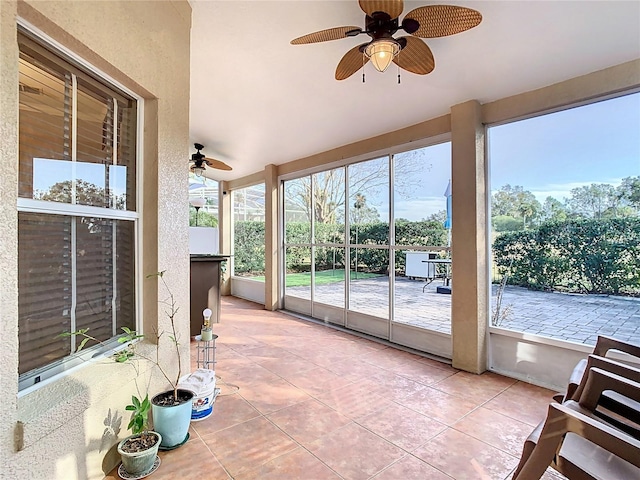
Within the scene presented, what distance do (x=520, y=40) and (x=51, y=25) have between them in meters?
2.97

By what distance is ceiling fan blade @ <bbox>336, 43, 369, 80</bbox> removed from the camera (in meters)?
2.35

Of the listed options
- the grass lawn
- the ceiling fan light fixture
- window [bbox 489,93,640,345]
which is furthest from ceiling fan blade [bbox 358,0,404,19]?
the grass lawn

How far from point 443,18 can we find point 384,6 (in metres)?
0.36

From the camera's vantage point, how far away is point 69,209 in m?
1.71

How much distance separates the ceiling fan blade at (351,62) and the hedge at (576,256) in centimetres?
230

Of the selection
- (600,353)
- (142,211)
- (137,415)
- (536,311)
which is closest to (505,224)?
(536,311)

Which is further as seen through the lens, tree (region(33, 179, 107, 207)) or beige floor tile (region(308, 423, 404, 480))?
beige floor tile (region(308, 423, 404, 480))

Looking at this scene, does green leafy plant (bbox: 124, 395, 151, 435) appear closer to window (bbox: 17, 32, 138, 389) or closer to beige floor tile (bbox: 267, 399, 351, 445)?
window (bbox: 17, 32, 138, 389)

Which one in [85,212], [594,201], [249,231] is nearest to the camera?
[85,212]

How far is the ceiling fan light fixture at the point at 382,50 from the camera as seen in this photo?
2.07 meters

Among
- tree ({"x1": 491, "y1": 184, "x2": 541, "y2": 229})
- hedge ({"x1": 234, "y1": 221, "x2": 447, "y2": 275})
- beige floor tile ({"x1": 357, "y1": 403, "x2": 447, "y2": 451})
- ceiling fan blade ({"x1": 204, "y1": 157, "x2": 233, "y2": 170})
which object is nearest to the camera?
beige floor tile ({"x1": 357, "y1": 403, "x2": 447, "y2": 451})

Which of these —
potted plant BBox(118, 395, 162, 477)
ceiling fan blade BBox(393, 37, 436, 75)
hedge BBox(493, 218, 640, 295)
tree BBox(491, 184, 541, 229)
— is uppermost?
ceiling fan blade BBox(393, 37, 436, 75)

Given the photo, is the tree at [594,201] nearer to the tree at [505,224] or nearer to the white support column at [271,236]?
the tree at [505,224]

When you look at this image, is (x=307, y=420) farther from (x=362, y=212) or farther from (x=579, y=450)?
(x=362, y=212)
